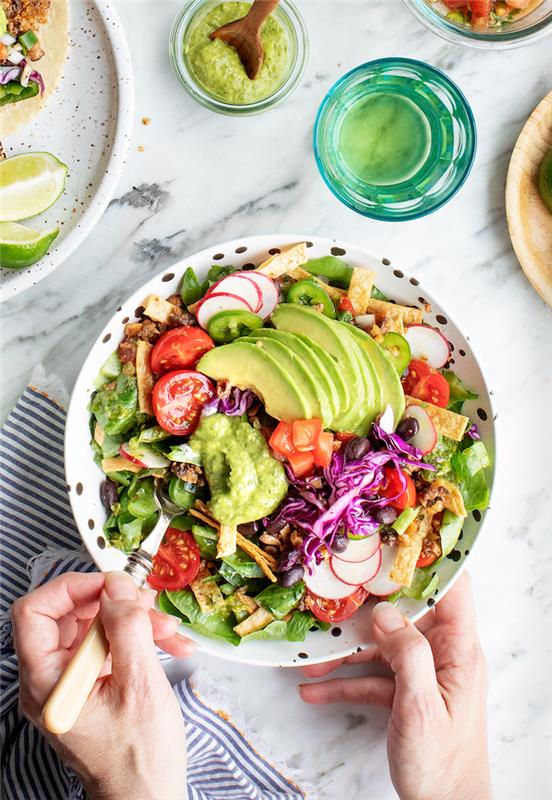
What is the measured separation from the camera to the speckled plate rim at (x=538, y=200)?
9.55 feet

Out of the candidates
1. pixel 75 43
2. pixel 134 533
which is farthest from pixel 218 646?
pixel 75 43

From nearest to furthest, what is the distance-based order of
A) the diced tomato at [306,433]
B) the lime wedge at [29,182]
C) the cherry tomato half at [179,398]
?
the diced tomato at [306,433]
the cherry tomato half at [179,398]
the lime wedge at [29,182]

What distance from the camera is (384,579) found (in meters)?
2.65

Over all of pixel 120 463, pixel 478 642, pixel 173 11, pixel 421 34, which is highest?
pixel 173 11

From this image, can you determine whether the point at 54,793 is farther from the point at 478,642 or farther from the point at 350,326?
the point at 350,326

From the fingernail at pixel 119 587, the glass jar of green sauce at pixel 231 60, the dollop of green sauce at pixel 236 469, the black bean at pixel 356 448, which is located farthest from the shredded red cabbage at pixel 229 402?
the glass jar of green sauce at pixel 231 60

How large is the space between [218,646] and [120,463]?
671mm

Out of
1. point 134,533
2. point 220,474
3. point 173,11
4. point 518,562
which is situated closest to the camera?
point 220,474

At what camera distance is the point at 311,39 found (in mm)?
2924

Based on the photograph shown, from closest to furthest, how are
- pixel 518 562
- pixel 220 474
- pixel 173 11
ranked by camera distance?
1. pixel 220 474
2. pixel 173 11
3. pixel 518 562

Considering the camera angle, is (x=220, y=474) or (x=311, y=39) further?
(x=311, y=39)

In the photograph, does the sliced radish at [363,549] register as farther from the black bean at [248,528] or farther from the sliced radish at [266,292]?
the sliced radish at [266,292]

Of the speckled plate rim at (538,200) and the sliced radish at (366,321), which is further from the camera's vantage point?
the speckled plate rim at (538,200)

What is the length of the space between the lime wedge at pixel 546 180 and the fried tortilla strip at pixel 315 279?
0.86 metres
